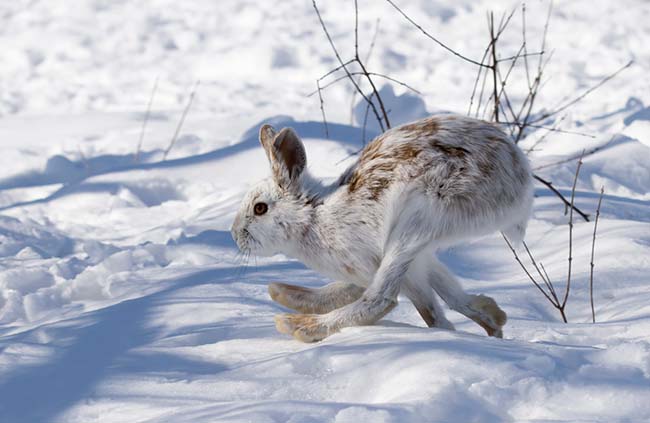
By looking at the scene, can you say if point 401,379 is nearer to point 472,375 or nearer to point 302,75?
point 472,375

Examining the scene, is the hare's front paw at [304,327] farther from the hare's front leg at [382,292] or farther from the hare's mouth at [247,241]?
the hare's mouth at [247,241]

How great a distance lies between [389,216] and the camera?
2846 millimetres

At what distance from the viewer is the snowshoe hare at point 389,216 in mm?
2816

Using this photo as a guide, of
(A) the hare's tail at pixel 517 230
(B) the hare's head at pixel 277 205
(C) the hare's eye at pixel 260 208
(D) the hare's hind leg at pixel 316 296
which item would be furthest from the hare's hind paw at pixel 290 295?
(A) the hare's tail at pixel 517 230

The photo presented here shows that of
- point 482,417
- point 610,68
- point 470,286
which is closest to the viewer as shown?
point 482,417

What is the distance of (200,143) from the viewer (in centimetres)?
802

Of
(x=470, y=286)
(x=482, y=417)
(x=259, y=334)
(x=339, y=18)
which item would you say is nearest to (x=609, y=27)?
(x=339, y=18)

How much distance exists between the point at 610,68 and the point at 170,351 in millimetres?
8208

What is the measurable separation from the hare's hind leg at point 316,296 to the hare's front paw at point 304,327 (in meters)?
0.22

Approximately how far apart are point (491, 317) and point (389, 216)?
53 centimetres

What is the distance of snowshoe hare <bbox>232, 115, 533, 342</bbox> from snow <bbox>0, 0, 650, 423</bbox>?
142 millimetres

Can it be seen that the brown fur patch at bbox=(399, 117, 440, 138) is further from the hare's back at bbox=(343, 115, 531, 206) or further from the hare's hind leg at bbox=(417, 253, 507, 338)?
the hare's hind leg at bbox=(417, 253, 507, 338)

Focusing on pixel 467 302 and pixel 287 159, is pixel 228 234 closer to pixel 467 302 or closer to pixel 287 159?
pixel 287 159

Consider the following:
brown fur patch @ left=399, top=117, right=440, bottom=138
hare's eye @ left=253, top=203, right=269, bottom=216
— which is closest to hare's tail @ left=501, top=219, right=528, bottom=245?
brown fur patch @ left=399, top=117, right=440, bottom=138
